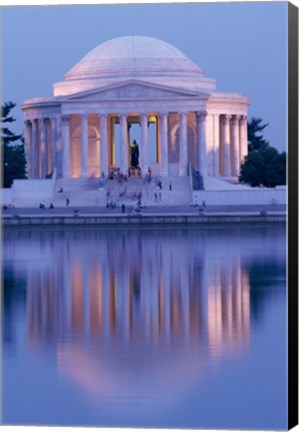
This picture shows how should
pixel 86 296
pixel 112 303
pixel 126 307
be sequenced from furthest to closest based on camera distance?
pixel 86 296, pixel 112 303, pixel 126 307

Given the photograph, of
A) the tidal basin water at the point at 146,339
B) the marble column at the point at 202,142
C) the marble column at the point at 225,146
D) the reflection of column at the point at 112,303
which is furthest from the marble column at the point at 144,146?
the reflection of column at the point at 112,303

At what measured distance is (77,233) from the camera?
63.1 meters

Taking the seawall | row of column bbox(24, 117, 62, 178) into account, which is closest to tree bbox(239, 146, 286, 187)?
row of column bbox(24, 117, 62, 178)

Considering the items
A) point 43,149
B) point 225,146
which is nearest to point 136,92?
point 225,146

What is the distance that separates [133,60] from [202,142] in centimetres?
888

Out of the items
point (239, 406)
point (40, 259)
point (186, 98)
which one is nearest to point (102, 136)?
point (186, 98)

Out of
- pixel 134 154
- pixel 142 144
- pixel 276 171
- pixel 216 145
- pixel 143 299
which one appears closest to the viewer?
pixel 143 299

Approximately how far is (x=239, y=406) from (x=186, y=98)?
291 ft

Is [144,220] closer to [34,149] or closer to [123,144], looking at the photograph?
[123,144]

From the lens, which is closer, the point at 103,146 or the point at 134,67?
the point at 103,146

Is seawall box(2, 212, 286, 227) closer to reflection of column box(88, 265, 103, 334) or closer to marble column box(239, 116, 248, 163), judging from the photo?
reflection of column box(88, 265, 103, 334)

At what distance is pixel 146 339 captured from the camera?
2369 cm

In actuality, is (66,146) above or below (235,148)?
above

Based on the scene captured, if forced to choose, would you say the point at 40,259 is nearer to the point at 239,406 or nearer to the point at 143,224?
the point at 143,224
